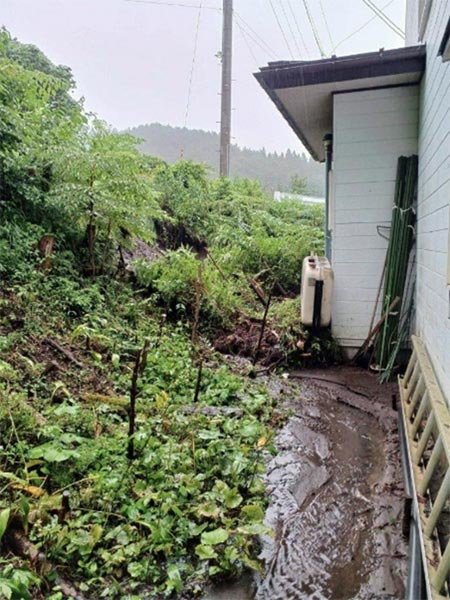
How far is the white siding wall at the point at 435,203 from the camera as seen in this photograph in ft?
8.63

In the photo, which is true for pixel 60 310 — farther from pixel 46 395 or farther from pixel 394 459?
pixel 394 459

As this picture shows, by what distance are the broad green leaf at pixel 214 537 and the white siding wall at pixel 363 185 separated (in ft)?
11.0

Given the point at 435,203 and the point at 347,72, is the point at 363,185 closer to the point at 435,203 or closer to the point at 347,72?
the point at 347,72

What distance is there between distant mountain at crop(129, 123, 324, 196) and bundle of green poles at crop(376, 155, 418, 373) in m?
14.1

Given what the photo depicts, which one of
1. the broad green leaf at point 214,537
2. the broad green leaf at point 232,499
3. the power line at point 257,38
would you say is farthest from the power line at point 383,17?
the broad green leaf at point 214,537

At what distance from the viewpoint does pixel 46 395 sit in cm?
295

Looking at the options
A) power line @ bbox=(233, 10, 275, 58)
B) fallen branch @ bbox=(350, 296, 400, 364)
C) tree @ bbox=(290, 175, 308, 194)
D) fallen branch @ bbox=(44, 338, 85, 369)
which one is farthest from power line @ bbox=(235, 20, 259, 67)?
fallen branch @ bbox=(44, 338, 85, 369)

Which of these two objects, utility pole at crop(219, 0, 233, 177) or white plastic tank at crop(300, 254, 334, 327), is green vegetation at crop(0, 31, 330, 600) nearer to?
white plastic tank at crop(300, 254, 334, 327)

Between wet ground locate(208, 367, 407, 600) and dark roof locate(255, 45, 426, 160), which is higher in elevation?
dark roof locate(255, 45, 426, 160)

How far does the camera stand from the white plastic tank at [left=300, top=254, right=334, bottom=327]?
4699 millimetres

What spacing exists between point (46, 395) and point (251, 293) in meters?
4.10

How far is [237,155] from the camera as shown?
70.6 ft

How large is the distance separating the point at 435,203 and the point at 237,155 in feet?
64.2

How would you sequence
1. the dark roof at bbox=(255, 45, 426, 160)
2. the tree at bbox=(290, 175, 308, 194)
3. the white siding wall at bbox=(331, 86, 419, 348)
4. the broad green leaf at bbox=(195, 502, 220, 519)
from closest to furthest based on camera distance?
the broad green leaf at bbox=(195, 502, 220, 519) < the dark roof at bbox=(255, 45, 426, 160) < the white siding wall at bbox=(331, 86, 419, 348) < the tree at bbox=(290, 175, 308, 194)
